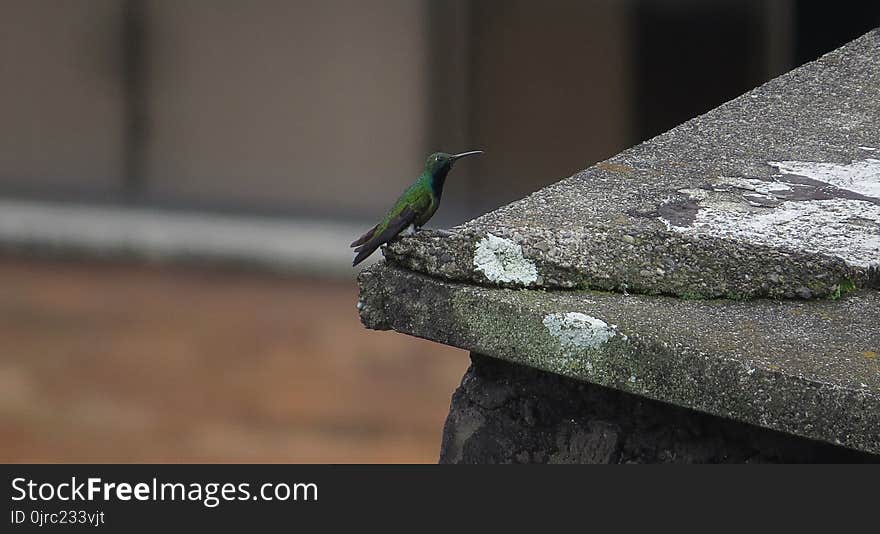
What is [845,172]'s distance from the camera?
1923mm

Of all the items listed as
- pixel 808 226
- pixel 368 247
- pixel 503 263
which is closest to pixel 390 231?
pixel 368 247

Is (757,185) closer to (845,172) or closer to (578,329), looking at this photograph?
→ (845,172)

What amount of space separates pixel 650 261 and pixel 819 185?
0.42 m

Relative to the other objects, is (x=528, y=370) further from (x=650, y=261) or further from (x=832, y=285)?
(x=832, y=285)

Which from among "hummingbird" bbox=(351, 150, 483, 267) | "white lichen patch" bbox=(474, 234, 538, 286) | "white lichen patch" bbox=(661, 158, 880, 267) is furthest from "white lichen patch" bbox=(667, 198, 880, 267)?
"hummingbird" bbox=(351, 150, 483, 267)

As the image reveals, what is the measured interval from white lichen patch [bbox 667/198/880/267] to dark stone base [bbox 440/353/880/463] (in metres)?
0.25

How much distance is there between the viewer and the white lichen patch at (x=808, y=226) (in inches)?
65.1

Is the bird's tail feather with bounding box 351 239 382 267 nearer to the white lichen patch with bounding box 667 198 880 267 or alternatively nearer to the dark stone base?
the dark stone base

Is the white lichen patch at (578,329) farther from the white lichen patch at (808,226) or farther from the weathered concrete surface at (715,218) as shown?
the white lichen patch at (808,226)

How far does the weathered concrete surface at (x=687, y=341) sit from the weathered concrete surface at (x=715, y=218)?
3cm

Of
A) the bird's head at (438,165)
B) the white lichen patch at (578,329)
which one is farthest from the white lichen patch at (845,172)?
the white lichen patch at (578,329)

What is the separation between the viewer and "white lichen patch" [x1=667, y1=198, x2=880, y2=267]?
165cm

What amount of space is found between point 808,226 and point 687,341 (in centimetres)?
41

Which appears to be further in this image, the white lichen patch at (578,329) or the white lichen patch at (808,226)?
the white lichen patch at (808,226)
